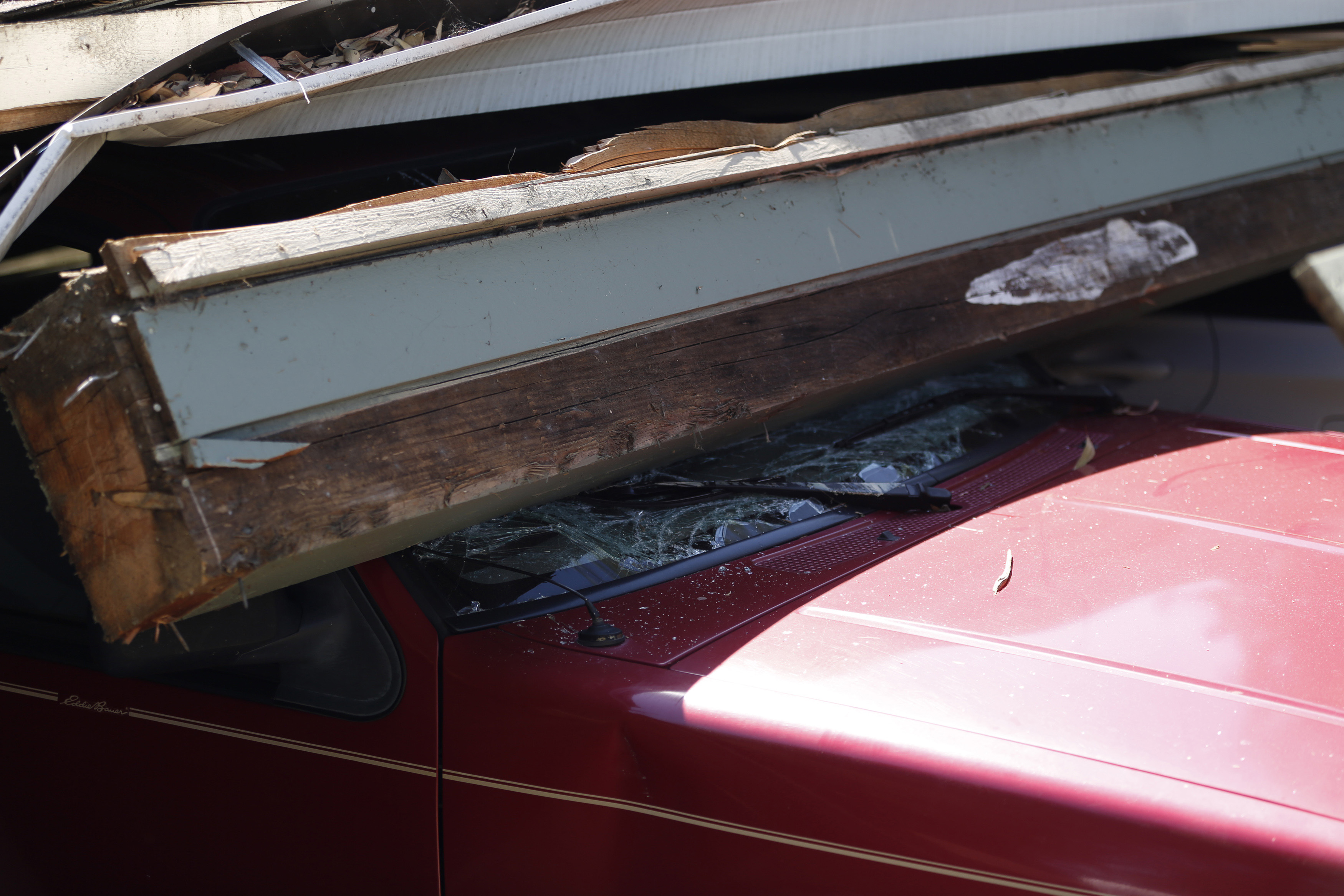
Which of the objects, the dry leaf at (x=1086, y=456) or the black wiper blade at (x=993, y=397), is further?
the black wiper blade at (x=993, y=397)

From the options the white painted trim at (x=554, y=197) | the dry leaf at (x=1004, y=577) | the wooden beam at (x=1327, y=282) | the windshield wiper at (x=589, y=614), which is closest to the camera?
the white painted trim at (x=554, y=197)

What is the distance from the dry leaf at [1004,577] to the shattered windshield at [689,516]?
0.43 m

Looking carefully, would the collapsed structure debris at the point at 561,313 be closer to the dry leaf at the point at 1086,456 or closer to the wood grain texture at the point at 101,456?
the wood grain texture at the point at 101,456

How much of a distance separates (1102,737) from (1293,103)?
2.87 metres

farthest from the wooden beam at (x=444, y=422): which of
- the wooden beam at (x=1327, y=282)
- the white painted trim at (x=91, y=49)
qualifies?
the wooden beam at (x=1327, y=282)

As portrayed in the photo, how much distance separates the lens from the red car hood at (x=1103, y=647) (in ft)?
4.46

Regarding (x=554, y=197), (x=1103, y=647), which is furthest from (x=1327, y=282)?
(x=554, y=197)

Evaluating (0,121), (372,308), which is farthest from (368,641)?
(0,121)

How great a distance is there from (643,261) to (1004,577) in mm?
986

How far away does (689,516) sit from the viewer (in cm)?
198

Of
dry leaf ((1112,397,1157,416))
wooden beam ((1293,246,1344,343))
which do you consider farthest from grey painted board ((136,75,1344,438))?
dry leaf ((1112,397,1157,416))

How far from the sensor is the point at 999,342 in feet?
8.40

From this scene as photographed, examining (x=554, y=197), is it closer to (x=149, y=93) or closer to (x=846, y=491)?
(x=149, y=93)

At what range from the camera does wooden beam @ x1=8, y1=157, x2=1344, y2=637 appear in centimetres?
137
